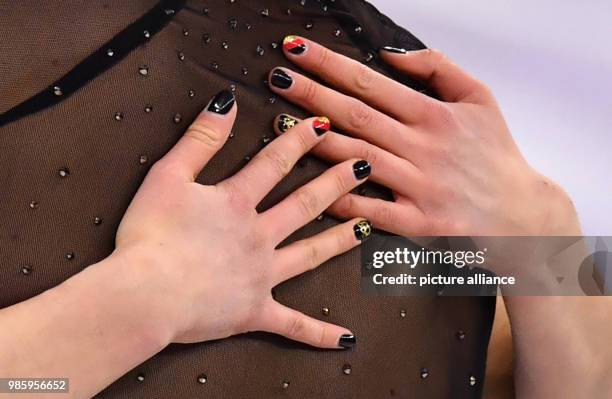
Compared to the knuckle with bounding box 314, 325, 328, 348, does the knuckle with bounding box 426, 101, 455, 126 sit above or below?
above

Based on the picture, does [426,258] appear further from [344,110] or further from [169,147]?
[169,147]

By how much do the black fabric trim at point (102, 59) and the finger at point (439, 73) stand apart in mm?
260

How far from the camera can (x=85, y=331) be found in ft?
1.83

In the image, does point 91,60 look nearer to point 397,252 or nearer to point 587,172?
point 397,252

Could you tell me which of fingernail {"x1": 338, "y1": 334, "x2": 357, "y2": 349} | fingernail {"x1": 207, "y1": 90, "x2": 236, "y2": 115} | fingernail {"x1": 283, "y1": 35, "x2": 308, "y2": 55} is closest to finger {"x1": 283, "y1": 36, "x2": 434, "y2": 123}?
fingernail {"x1": 283, "y1": 35, "x2": 308, "y2": 55}

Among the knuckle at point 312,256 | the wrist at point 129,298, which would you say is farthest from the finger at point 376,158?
the wrist at point 129,298

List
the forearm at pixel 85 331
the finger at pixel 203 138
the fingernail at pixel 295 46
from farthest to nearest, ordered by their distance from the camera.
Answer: the fingernail at pixel 295 46 < the finger at pixel 203 138 < the forearm at pixel 85 331

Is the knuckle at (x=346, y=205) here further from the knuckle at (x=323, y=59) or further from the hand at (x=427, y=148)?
the knuckle at (x=323, y=59)

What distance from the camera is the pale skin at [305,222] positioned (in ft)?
1.86

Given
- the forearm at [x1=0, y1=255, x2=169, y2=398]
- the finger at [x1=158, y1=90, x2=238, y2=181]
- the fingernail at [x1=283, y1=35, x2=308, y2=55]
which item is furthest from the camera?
the fingernail at [x1=283, y1=35, x2=308, y2=55]

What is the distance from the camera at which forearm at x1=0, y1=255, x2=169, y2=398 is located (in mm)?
543

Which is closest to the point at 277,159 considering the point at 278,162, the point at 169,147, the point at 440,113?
the point at 278,162

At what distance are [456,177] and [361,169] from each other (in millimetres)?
121

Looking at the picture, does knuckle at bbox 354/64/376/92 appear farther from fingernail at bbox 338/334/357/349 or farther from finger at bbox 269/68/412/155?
fingernail at bbox 338/334/357/349
